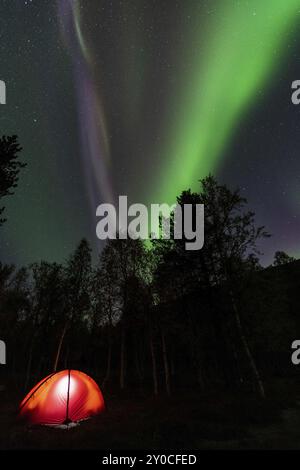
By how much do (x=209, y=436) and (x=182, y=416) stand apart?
2910 mm

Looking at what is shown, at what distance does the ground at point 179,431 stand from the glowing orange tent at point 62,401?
0.46m

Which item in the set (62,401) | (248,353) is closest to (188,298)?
(248,353)

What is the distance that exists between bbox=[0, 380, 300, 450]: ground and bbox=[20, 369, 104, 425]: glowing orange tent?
46 cm

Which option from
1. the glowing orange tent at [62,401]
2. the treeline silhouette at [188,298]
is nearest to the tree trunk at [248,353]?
the treeline silhouette at [188,298]

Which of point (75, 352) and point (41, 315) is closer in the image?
point (41, 315)

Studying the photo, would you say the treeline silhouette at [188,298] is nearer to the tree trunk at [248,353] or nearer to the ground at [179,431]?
the tree trunk at [248,353]

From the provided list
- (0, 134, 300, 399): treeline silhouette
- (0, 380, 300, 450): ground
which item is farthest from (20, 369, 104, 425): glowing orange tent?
(0, 134, 300, 399): treeline silhouette

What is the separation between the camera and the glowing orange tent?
10656 mm

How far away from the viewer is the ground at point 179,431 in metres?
7.79

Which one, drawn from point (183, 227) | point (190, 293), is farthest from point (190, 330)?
point (183, 227)

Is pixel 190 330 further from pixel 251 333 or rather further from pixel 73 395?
pixel 73 395

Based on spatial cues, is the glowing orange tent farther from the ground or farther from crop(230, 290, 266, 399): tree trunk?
crop(230, 290, 266, 399): tree trunk
